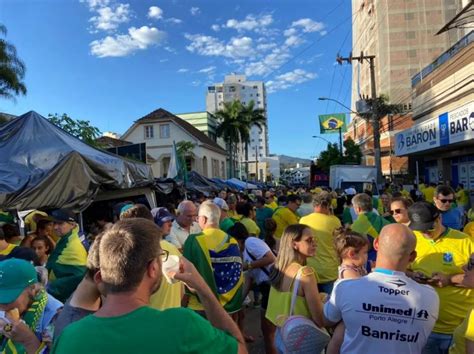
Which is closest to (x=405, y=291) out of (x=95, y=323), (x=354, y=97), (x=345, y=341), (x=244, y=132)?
(x=345, y=341)

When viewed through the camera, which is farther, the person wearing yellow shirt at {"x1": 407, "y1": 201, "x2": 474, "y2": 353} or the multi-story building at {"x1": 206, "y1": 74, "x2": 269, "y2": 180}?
the multi-story building at {"x1": 206, "y1": 74, "x2": 269, "y2": 180}

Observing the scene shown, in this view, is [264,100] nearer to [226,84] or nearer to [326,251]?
[226,84]

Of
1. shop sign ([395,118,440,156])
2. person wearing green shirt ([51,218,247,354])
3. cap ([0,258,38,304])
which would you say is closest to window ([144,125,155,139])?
shop sign ([395,118,440,156])

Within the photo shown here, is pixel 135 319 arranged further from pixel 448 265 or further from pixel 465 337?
pixel 448 265

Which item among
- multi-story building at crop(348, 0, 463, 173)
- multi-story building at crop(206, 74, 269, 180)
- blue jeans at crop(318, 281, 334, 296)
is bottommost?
blue jeans at crop(318, 281, 334, 296)

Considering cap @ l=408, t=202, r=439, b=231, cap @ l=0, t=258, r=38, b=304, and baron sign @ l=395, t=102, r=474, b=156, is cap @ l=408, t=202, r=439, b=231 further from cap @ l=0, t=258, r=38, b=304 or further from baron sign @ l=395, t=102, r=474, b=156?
baron sign @ l=395, t=102, r=474, b=156

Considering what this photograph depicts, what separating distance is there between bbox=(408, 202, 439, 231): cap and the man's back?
1.49m

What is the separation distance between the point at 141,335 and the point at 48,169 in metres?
6.25

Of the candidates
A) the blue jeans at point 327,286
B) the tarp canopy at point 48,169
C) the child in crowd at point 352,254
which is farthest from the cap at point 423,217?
the tarp canopy at point 48,169

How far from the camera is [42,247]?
15.1 ft

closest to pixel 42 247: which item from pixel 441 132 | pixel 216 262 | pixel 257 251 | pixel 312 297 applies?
pixel 216 262

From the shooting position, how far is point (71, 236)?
3.90 metres

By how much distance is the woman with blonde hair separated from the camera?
113 inches

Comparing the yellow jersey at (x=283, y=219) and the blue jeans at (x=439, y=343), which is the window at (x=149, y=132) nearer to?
the yellow jersey at (x=283, y=219)
